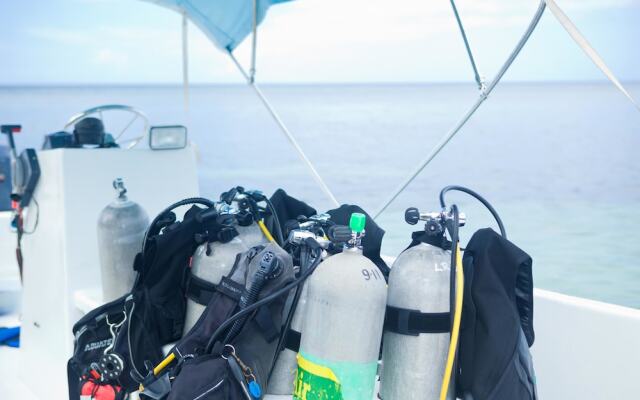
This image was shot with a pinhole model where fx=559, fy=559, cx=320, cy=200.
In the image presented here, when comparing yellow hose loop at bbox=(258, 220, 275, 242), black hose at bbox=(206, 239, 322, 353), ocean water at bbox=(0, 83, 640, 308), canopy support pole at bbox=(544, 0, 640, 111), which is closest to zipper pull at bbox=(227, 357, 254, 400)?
black hose at bbox=(206, 239, 322, 353)

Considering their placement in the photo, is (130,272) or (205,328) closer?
(205,328)

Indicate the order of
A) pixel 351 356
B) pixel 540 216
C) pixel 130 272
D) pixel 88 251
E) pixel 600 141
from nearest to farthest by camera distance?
pixel 351 356 → pixel 130 272 → pixel 88 251 → pixel 540 216 → pixel 600 141

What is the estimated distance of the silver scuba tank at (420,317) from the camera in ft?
3.92

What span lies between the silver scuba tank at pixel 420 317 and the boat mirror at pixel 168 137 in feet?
5.12

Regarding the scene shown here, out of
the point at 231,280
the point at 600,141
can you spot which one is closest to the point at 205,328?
the point at 231,280

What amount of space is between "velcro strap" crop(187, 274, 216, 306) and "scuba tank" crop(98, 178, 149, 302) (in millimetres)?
474

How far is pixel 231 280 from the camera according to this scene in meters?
1.38

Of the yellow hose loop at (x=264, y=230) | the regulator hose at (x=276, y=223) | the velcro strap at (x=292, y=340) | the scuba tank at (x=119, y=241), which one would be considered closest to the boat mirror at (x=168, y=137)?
the scuba tank at (x=119, y=241)

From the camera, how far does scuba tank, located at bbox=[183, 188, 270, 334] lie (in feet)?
4.95

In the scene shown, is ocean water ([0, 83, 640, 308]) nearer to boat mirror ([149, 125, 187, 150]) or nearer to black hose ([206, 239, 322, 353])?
boat mirror ([149, 125, 187, 150])

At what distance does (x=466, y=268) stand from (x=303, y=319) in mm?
402

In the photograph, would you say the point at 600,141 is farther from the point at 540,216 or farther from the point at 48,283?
the point at 48,283

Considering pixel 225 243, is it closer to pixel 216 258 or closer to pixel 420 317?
pixel 216 258

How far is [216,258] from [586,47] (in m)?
1.16
